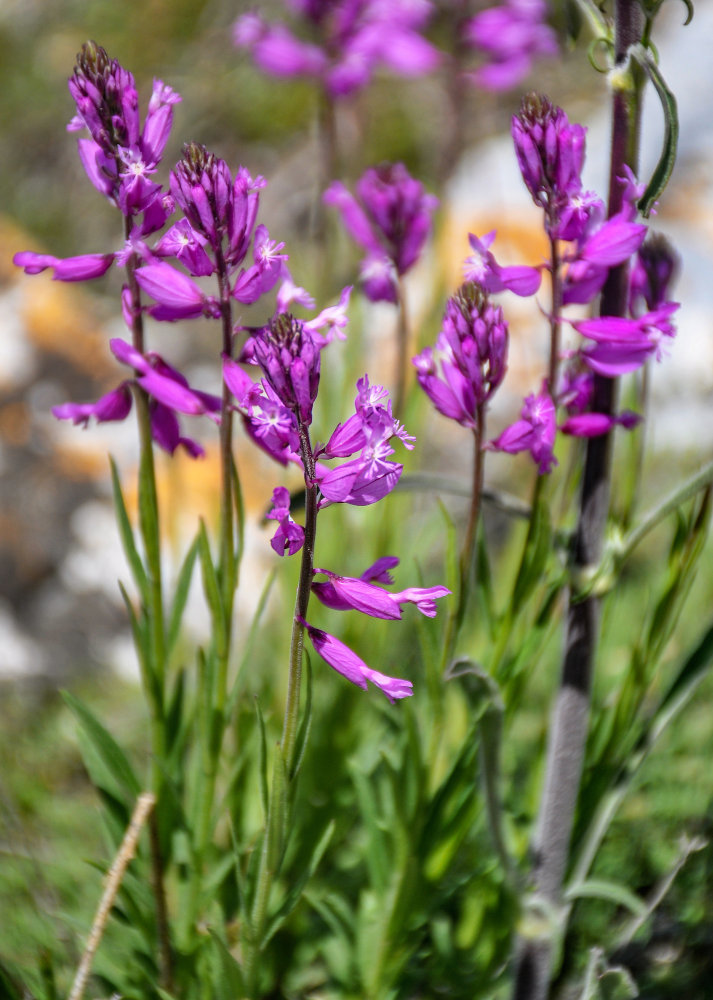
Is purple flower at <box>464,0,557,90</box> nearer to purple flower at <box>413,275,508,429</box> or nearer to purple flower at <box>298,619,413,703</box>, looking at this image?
purple flower at <box>413,275,508,429</box>

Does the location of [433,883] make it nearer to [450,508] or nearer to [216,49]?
[450,508]

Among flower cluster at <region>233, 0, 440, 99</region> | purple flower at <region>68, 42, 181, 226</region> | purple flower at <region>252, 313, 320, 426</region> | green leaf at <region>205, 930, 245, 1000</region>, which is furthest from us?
flower cluster at <region>233, 0, 440, 99</region>

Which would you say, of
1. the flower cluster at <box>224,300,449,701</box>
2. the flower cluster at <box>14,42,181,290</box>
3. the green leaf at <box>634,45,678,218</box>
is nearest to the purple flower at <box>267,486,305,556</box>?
the flower cluster at <box>224,300,449,701</box>

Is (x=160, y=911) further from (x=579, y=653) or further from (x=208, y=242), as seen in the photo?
(x=208, y=242)

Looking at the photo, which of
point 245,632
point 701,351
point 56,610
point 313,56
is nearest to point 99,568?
point 56,610

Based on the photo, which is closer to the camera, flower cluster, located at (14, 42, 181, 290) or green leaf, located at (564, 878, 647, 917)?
flower cluster, located at (14, 42, 181, 290)

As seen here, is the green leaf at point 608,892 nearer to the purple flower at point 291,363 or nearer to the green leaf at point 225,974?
the green leaf at point 225,974
